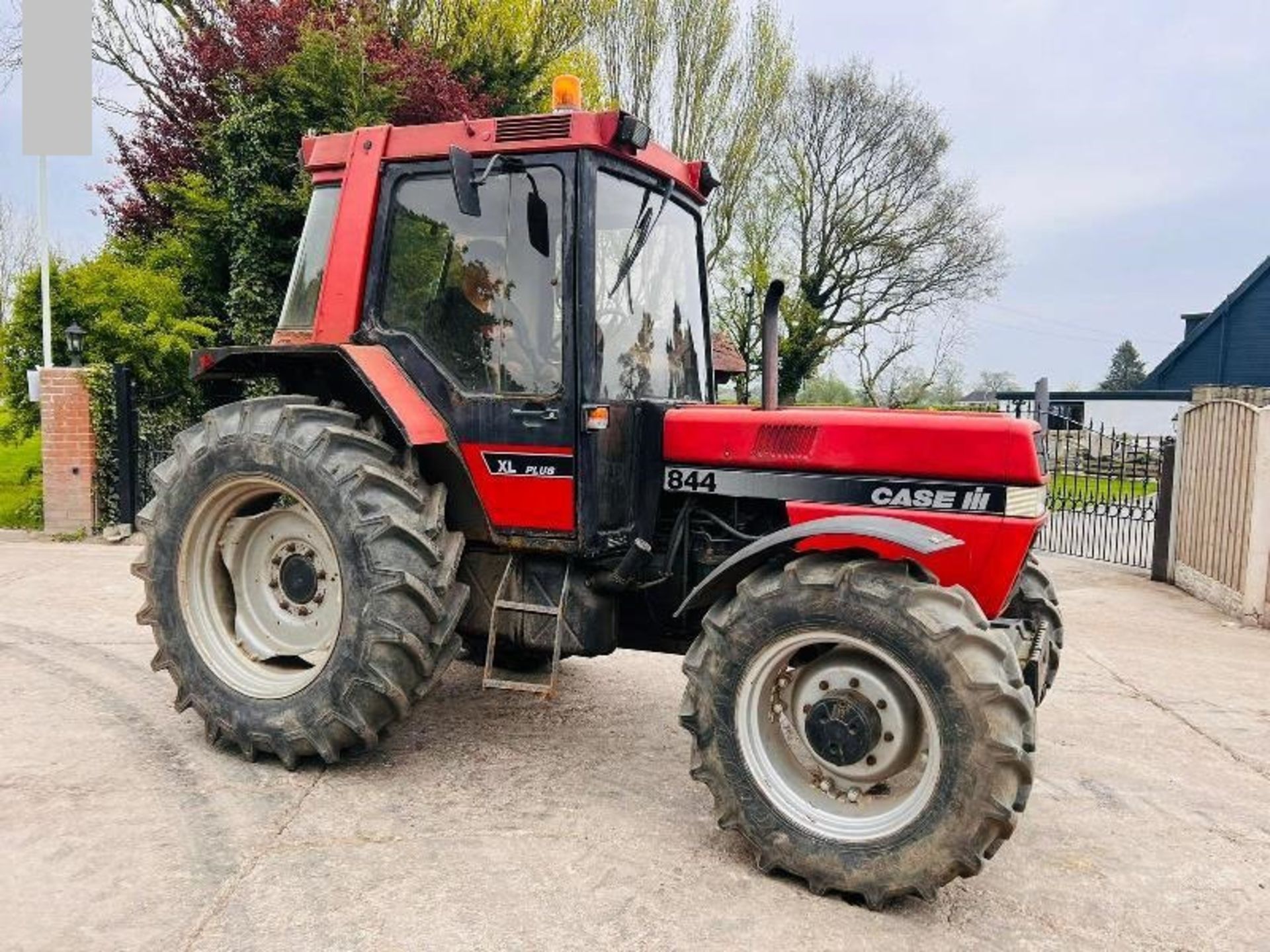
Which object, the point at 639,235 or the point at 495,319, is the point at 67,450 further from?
the point at 639,235

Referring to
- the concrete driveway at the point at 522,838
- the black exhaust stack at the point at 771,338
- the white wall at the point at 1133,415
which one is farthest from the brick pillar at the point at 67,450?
the white wall at the point at 1133,415

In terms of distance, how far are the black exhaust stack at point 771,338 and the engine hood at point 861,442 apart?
0.07 metres

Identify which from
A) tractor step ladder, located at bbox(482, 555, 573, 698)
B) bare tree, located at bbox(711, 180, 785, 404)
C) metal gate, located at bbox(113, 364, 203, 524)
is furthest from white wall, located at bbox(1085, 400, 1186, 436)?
tractor step ladder, located at bbox(482, 555, 573, 698)

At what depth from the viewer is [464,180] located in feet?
11.0

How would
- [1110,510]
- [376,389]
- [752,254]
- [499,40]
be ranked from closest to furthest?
[376,389]
[1110,510]
[499,40]
[752,254]

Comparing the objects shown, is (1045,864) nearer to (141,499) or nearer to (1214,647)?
(1214,647)

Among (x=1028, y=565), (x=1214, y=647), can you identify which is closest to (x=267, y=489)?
(x=1028, y=565)

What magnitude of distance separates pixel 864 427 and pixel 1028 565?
125 centimetres

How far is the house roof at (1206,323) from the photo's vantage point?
94.2ft

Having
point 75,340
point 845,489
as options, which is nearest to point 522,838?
point 845,489

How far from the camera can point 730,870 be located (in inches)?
118

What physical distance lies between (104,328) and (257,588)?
7829mm

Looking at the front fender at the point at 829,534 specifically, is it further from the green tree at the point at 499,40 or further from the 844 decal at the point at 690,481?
the green tree at the point at 499,40

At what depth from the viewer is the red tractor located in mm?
2877
